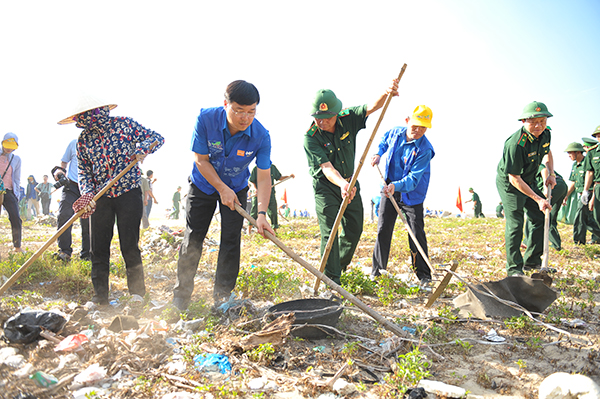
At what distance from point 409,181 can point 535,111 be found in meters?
1.71

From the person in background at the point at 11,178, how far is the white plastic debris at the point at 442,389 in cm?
650

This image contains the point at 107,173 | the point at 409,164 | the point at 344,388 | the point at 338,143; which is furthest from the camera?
the point at 409,164

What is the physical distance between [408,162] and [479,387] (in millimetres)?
2796

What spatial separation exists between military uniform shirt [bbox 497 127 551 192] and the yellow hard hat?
1.17 m

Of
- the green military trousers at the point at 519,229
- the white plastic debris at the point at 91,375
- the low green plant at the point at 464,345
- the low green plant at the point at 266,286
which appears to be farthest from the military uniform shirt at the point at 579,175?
the white plastic debris at the point at 91,375

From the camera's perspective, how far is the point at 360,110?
13.6 feet

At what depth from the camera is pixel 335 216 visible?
4.07m

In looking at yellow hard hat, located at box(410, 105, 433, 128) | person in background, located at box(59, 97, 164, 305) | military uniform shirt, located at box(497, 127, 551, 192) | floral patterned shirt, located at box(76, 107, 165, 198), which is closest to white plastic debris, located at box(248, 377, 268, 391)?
person in background, located at box(59, 97, 164, 305)

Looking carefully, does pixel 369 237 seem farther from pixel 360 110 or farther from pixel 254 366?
pixel 254 366

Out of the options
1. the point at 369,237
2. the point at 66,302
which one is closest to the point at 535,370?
the point at 66,302

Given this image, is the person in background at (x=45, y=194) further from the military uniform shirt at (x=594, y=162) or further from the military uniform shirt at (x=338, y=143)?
the military uniform shirt at (x=594, y=162)

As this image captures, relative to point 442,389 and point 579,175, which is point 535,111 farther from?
point 579,175

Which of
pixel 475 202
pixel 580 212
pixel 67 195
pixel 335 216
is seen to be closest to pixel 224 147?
pixel 335 216

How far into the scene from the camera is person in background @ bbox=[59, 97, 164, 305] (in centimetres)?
347
